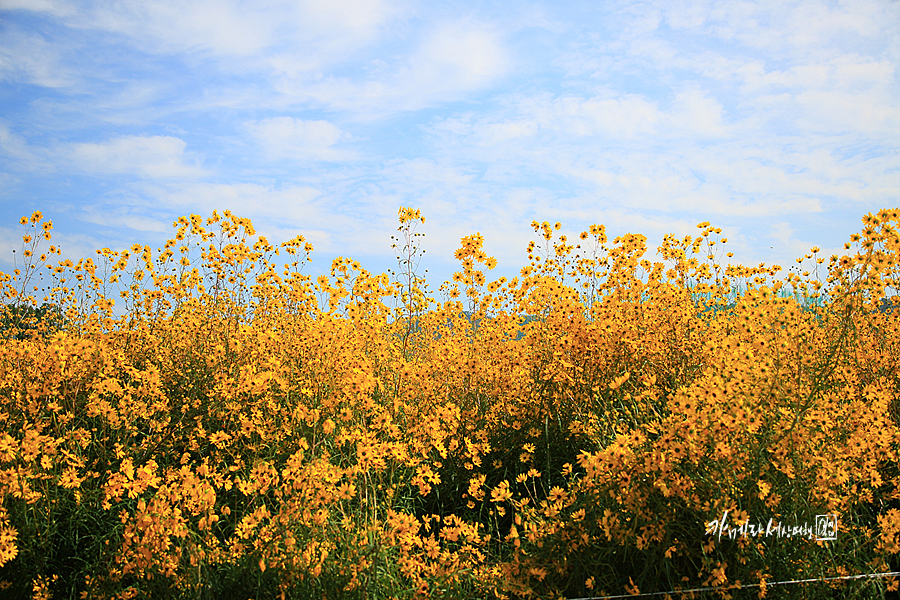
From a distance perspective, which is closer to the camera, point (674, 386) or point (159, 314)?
point (674, 386)

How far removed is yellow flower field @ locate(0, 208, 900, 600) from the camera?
233 cm

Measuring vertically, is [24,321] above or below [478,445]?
above

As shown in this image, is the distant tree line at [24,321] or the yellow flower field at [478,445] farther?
the distant tree line at [24,321]

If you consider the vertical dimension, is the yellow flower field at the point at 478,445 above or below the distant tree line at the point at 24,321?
below

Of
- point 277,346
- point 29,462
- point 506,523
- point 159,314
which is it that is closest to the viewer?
point 29,462

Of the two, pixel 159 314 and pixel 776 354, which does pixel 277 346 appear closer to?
pixel 159 314

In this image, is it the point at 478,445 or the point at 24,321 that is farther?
the point at 24,321

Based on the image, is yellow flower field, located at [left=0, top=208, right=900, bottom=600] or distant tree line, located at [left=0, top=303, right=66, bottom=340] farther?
distant tree line, located at [left=0, top=303, right=66, bottom=340]

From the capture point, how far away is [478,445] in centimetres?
353

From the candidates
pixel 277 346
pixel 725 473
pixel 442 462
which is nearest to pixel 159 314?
pixel 277 346

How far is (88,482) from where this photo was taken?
10.4ft

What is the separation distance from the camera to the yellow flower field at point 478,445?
7.64 ft

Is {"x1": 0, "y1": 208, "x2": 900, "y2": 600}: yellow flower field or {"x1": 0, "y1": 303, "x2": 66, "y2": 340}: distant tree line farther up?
{"x1": 0, "y1": 303, "x2": 66, "y2": 340}: distant tree line

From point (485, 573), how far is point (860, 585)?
163 cm
